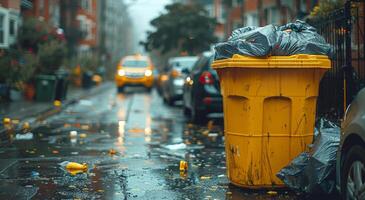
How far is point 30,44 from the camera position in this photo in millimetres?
22500

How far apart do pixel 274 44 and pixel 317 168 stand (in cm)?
131

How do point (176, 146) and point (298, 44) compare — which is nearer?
point (298, 44)

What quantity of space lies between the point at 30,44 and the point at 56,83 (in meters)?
4.13

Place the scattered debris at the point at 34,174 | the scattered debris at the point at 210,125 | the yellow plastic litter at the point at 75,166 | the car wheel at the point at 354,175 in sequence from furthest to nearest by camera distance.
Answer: the scattered debris at the point at 210,125
the yellow plastic litter at the point at 75,166
the scattered debris at the point at 34,174
the car wheel at the point at 354,175

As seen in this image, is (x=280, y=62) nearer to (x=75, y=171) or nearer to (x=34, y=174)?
(x=75, y=171)

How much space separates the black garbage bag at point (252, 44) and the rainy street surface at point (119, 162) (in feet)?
4.84

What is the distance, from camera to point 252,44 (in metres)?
5.70

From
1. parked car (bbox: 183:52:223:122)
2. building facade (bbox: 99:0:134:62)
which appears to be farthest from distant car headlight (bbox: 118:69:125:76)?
building facade (bbox: 99:0:134:62)

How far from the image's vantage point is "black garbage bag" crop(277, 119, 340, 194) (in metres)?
5.38

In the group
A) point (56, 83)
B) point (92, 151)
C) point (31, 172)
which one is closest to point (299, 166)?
point (31, 172)

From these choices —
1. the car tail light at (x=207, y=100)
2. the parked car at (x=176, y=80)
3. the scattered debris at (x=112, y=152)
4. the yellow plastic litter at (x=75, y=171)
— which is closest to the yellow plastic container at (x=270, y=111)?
the yellow plastic litter at (x=75, y=171)

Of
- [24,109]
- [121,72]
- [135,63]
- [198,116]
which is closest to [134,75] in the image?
[121,72]

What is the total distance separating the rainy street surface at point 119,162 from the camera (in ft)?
19.6

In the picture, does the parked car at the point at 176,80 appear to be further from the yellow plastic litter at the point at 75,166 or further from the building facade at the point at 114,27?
the building facade at the point at 114,27
